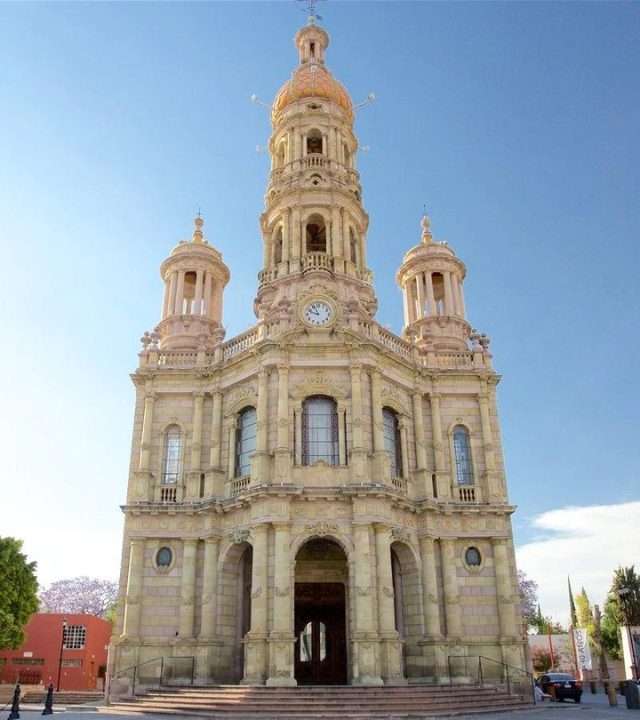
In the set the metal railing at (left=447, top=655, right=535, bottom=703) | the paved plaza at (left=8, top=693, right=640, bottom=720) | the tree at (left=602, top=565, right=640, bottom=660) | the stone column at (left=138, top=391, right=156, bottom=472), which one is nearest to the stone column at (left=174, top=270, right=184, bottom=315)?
the stone column at (left=138, top=391, right=156, bottom=472)

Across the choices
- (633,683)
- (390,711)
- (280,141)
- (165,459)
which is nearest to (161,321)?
(165,459)

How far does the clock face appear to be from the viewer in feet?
97.0

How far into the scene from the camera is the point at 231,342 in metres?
31.6

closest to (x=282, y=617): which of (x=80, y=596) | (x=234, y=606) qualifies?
(x=234, y=606)

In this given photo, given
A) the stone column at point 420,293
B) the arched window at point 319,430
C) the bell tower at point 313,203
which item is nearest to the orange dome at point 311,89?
the bell tower at point 313,203

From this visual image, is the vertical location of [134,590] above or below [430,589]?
above

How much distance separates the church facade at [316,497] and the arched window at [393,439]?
0.09 m

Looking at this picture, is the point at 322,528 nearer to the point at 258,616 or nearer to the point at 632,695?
the point at 258,616

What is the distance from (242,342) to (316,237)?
365 inches

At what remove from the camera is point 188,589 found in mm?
27344

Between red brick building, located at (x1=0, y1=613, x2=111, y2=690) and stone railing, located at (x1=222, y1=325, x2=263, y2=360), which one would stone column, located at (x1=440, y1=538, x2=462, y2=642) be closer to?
stone railing, located at (x1=222, y1=325, x2=263, y2=360)

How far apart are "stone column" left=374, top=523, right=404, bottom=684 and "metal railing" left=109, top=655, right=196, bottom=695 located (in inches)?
299

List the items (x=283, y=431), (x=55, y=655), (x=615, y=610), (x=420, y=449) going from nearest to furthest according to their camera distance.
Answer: (x=283, y=431)
(x=420, y=449)
(x=55, y=655)
(x=615, y=610)

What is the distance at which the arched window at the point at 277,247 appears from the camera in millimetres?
35844
